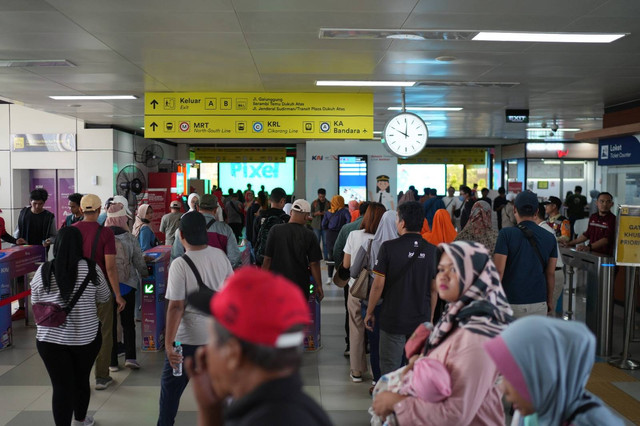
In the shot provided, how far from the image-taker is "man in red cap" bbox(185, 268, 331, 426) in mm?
1166

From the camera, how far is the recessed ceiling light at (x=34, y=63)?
6750mm

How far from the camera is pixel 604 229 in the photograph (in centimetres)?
755

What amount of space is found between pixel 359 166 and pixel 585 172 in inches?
501

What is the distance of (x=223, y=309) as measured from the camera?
118cm

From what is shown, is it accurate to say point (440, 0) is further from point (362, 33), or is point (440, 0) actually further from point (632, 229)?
point (632, 229)

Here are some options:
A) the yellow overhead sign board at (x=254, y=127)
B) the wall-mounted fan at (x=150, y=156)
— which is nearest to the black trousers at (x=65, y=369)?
the yellow overhead sign board at (x=254, y=127)

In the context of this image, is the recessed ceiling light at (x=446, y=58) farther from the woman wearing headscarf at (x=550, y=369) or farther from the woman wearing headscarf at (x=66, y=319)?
the woman wearing headscarf at (x=550, y=369)

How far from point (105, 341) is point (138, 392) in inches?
22.0

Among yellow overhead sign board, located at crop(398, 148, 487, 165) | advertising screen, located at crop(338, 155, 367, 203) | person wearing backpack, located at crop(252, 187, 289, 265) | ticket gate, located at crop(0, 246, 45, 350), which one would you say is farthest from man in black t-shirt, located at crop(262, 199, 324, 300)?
yellow overhead sign board, located at crop(398, 148, 487, 165)

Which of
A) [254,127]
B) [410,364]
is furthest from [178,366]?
[254,127]

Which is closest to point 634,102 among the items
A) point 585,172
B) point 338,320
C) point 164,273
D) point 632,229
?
point 632,229

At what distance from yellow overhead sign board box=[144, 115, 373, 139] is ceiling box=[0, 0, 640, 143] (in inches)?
17.9

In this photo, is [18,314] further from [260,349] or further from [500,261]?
[260,349]

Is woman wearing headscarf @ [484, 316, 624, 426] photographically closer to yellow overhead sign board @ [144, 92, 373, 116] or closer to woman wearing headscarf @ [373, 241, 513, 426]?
woman wearing headscarf @ [373, 241, 513, 426]
